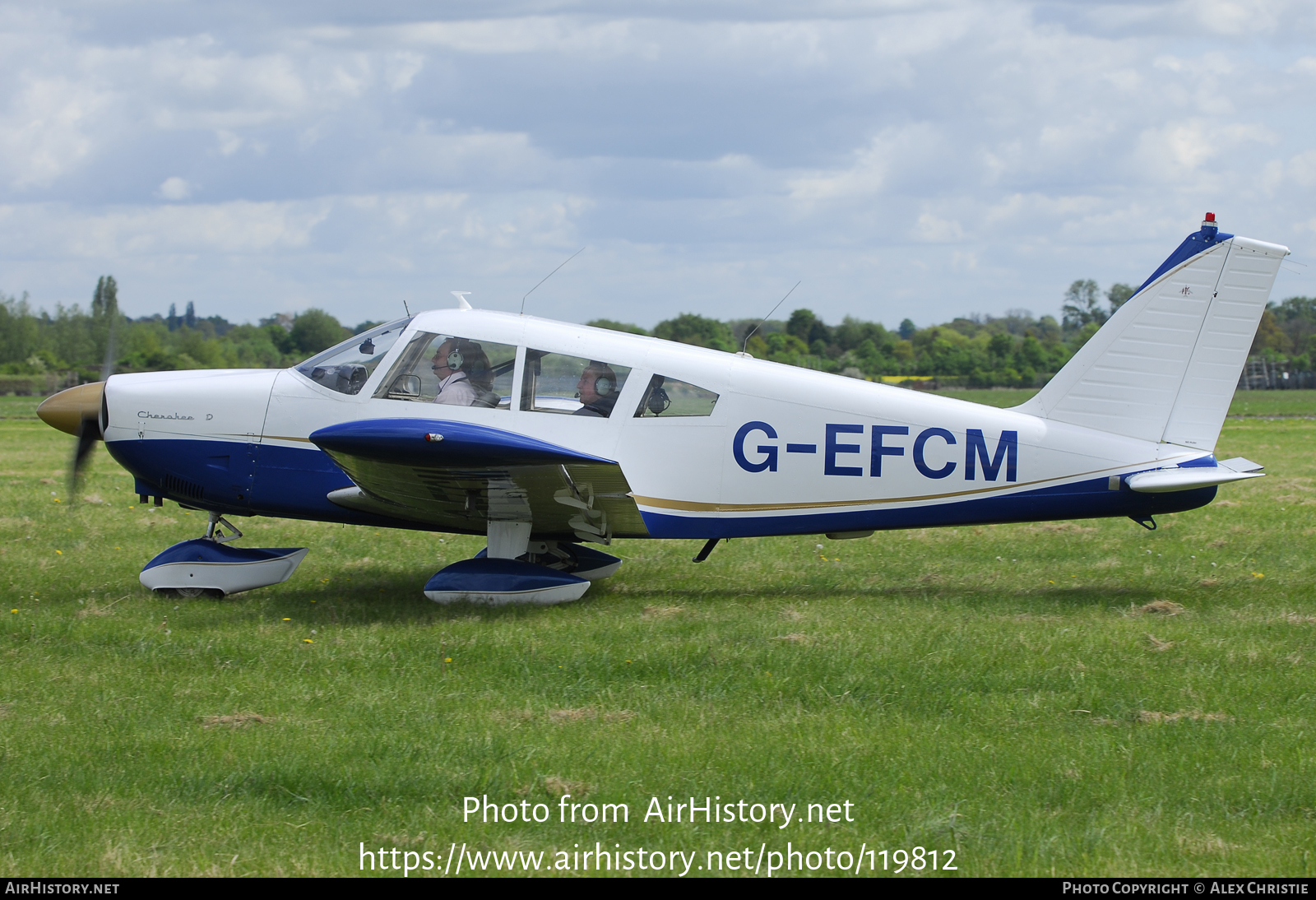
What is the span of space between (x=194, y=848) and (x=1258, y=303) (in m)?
7.37

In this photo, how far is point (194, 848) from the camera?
3732 millimetres

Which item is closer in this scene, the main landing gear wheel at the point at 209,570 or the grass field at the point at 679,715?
the grass field at the point at 679,715

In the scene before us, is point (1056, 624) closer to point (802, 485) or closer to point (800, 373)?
point (802, 485)

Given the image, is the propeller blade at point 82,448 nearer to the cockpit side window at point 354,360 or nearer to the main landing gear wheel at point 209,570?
Answer: the main landing gear wheel at point 209,570

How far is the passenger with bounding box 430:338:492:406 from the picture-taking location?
754cm

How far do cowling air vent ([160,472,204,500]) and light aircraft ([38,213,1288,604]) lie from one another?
15 mm

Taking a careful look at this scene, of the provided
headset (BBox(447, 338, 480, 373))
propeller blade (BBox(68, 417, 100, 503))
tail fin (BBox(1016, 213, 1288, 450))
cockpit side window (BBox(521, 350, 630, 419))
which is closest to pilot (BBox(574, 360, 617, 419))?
cockpit side window (BBox(521, 350, 630, 419))

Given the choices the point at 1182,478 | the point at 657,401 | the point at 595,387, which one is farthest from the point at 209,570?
the point at 1182,478

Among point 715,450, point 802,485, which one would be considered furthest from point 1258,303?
point 715,450

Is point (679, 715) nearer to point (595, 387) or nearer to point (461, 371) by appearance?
point (595, 387)

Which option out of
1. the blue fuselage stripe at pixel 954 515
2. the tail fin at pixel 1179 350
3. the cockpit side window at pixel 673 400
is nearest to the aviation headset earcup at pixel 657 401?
the cockpit side window at pixel 673 400

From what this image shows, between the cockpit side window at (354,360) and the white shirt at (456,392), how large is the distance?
1.65 ft

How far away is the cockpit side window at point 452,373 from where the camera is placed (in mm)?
7543
